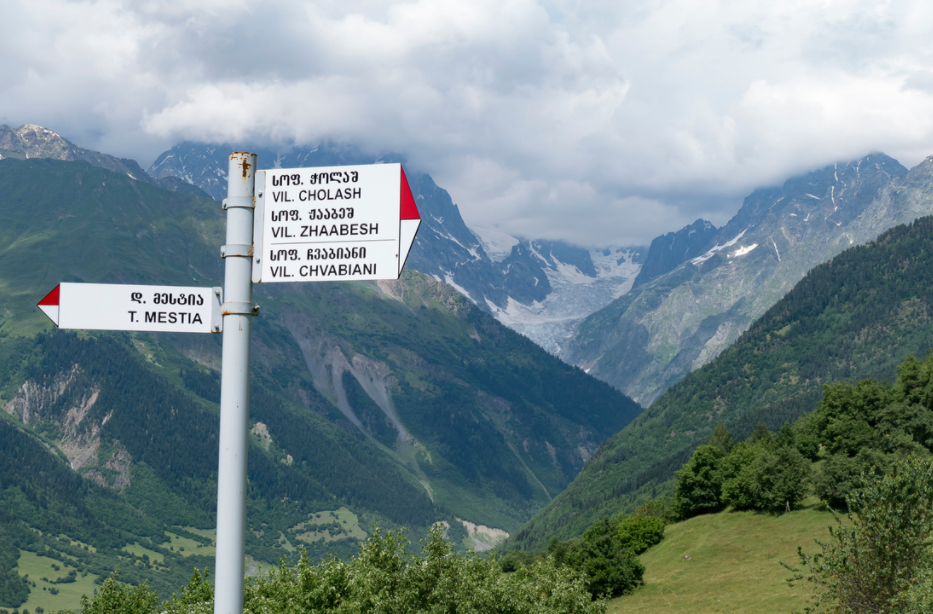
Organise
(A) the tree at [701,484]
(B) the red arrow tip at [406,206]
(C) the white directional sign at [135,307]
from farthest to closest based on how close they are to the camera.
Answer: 1. (A) the tree at [701,484]
2. (C) the white directional sign at [135,307]
3. (B) the red arrow tip at [406,206]

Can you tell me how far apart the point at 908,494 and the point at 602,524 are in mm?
105318

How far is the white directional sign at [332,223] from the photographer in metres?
10.5

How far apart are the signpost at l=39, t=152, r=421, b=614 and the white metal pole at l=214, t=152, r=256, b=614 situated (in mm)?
14

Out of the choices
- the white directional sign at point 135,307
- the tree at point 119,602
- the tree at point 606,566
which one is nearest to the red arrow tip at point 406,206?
the white directional sign at point 135,307

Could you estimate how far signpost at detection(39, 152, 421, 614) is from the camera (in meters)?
10.1

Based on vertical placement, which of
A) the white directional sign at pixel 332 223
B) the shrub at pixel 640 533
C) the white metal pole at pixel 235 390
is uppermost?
the white directional sign at pixel 332 223

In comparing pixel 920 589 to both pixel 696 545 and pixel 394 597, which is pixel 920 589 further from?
pixel 696 545

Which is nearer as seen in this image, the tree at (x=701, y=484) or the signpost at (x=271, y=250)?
the signpost at (x=271, y=250)

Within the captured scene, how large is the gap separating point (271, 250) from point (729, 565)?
115m

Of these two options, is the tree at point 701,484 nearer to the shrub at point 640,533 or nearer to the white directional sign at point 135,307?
the shrub at point 640,533

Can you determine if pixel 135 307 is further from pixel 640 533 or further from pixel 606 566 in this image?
pixel 640 533

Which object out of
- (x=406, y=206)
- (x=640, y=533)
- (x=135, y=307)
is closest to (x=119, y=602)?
(x=640, y=533)

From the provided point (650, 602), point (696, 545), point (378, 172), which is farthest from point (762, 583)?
point (378, 172)

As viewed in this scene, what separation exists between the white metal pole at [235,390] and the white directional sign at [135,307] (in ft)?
2.26
